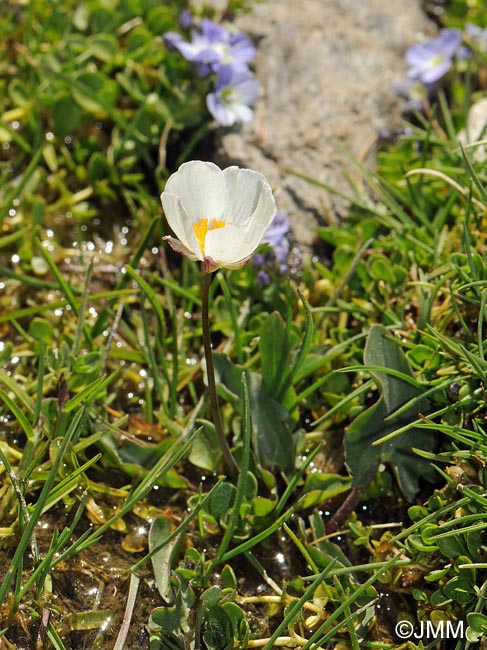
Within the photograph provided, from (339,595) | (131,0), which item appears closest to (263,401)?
(339,595)

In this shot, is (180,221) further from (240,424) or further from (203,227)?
(240,424)

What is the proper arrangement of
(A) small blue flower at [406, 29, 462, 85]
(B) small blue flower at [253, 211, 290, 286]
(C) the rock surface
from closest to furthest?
(B) small blue flower at [253, 211, 290, 286] < (C) the rock surface < (A) small blue flower at [406, 29, 462, 85]

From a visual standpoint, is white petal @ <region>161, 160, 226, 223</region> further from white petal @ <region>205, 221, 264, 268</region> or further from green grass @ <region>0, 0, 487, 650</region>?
green grass @ <region>0, 0, 487, 650</region>

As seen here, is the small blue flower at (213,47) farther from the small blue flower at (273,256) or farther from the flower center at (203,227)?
the flower center at (203,227)

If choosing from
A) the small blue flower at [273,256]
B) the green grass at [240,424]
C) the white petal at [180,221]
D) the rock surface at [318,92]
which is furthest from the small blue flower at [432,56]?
the white petal at [180,221]

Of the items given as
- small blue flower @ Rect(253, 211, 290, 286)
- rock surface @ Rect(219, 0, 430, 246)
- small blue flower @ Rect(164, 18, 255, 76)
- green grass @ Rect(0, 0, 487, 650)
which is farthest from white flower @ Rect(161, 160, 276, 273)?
small blue flower @ Rect(164, 18, 255, 76)

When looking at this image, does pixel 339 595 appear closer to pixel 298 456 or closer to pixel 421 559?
pixel 421 559
